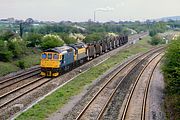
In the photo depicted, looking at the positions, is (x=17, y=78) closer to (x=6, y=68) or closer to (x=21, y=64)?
(x=6, y=68)

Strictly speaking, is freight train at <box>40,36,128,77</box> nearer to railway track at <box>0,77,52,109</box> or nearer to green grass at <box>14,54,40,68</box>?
railway track at <box>0,77,52,109</box>

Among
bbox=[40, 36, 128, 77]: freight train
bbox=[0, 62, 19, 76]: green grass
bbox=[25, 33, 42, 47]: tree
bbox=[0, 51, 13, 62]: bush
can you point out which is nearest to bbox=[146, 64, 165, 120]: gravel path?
bbox=[40, 36, 128, 77]: freight train

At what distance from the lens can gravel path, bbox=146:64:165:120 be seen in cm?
2392

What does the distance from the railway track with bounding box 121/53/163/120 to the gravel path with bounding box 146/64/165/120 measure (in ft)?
1.43

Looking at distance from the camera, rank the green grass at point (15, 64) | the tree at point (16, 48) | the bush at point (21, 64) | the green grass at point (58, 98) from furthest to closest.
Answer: the tree at point (16, 48)
the bush at point (21, 64)
the green grass at point (15, 64)
the green grass at point (58, 98)

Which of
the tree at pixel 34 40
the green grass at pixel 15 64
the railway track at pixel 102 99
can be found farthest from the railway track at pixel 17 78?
the tree at pixel 34 40

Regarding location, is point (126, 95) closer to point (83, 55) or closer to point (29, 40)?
point (83, 55)

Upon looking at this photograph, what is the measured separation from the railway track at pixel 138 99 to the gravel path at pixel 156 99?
1.43ft

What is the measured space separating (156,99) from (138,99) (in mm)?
1497

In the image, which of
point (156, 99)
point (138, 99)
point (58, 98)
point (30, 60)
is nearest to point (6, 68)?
point (30, 60)

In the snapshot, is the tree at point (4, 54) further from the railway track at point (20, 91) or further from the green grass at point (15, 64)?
the railway track at point (20, 91)

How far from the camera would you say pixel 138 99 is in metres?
28.9

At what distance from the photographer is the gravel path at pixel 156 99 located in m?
23.9

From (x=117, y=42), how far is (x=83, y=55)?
3719 centimetres
